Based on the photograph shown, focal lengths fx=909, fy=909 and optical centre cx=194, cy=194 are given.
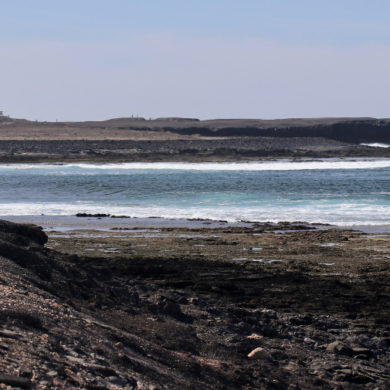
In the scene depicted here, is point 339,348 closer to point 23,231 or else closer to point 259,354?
point 259,354

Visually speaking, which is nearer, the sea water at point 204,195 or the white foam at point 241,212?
the white foam at point 241,212

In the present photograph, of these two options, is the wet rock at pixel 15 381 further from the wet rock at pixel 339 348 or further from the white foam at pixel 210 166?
the white foam at pixel 210 166

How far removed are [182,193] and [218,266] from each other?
73.6 ft

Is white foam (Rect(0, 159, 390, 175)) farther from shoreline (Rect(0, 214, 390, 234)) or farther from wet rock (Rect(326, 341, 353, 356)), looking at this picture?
wet rock (Rect(326, 341, 353, 356))

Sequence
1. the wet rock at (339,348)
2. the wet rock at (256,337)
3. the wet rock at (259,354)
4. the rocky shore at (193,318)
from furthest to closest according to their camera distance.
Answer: the wet rock at (256,337)
the wet rock at (339,348)
the wet rock at (259,354)
the rocky shore at (193,318)

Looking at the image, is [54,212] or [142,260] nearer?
[142,260]

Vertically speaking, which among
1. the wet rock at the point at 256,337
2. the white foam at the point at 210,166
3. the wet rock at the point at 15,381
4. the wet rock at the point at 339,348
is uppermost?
the wet rock at the point at 15,381

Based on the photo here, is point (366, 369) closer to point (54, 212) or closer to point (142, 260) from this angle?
point (142, 260)

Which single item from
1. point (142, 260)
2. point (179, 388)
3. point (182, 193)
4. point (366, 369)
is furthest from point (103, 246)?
point (182, 193)

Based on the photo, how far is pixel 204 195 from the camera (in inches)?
1436

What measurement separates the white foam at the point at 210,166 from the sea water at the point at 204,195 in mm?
1649

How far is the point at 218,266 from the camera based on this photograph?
50.4 feet

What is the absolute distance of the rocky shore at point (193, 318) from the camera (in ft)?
24.4

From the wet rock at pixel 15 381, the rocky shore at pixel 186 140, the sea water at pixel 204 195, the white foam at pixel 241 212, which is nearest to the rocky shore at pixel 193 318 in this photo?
the wet rock at pixel 15 381
